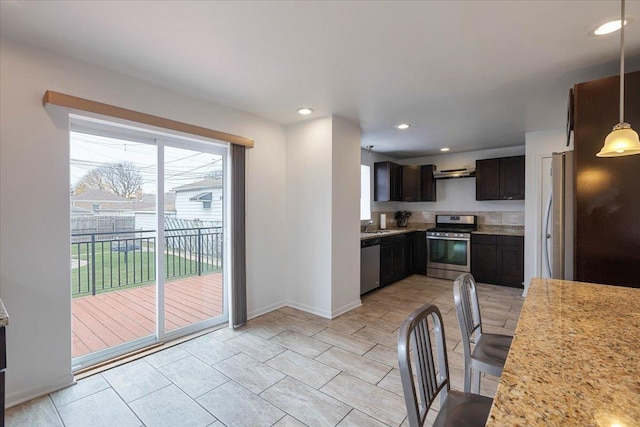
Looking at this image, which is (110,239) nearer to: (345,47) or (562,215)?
(345,47)

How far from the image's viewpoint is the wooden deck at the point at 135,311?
107 inches

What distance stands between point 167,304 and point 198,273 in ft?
1.44

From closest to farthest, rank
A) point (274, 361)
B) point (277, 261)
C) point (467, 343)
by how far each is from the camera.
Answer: point (467, 343) < point (274, 361) < point (277, 261)

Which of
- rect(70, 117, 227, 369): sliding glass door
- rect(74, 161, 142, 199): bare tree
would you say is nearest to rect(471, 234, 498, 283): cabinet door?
rect(70, 117, 227, 369): sliding glass door

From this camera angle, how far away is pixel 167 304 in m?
3.23

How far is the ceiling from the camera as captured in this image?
67.1 inches

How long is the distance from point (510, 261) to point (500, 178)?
1424mm

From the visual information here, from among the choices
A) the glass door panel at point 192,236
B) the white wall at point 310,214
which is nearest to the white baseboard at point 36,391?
the glass door panel at point 192,236

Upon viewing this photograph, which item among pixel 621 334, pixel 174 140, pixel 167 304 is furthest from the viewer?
pixel 167 304

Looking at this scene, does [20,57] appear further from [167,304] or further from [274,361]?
[274,361]

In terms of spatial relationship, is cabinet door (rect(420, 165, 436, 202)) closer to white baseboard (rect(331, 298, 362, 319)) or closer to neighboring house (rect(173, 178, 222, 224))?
white baseboard (rect(331, 298, 362, 319))

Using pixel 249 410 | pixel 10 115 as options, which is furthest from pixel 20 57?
pixel 249 410

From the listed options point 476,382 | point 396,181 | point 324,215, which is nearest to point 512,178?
point 396,181

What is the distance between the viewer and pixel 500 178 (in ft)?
16.9
